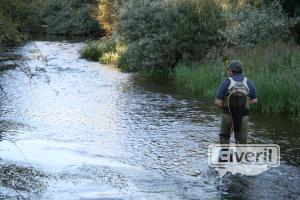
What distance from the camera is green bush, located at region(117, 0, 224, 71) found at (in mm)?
24578

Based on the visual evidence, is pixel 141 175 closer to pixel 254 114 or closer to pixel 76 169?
pixel 76 169

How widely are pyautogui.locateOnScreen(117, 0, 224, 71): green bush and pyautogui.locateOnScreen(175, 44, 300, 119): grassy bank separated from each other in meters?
1.28

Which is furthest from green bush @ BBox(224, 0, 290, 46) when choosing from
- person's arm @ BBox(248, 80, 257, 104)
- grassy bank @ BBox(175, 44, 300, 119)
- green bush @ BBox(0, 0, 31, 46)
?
green bush @ BBox(0, 0, 31, 46)

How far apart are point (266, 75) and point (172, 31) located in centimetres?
871

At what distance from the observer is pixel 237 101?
955cm

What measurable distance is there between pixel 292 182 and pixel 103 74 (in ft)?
58.2

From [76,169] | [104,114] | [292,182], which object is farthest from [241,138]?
[104,114]

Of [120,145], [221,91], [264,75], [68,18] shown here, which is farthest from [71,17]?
[221,91]

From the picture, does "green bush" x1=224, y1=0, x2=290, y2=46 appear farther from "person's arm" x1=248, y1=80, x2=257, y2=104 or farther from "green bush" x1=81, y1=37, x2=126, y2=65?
"person's arm" x1=248, y1=80, x2=257, y2=104

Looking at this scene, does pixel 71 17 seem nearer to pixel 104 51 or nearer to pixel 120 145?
pixel 104 51

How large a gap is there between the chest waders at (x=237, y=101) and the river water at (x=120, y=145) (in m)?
1.09

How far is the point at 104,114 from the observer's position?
1619cm

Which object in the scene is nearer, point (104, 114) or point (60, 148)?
point (60, 148)

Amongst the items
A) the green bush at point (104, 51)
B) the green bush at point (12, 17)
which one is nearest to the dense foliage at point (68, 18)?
the green bush at point (104, 51)
